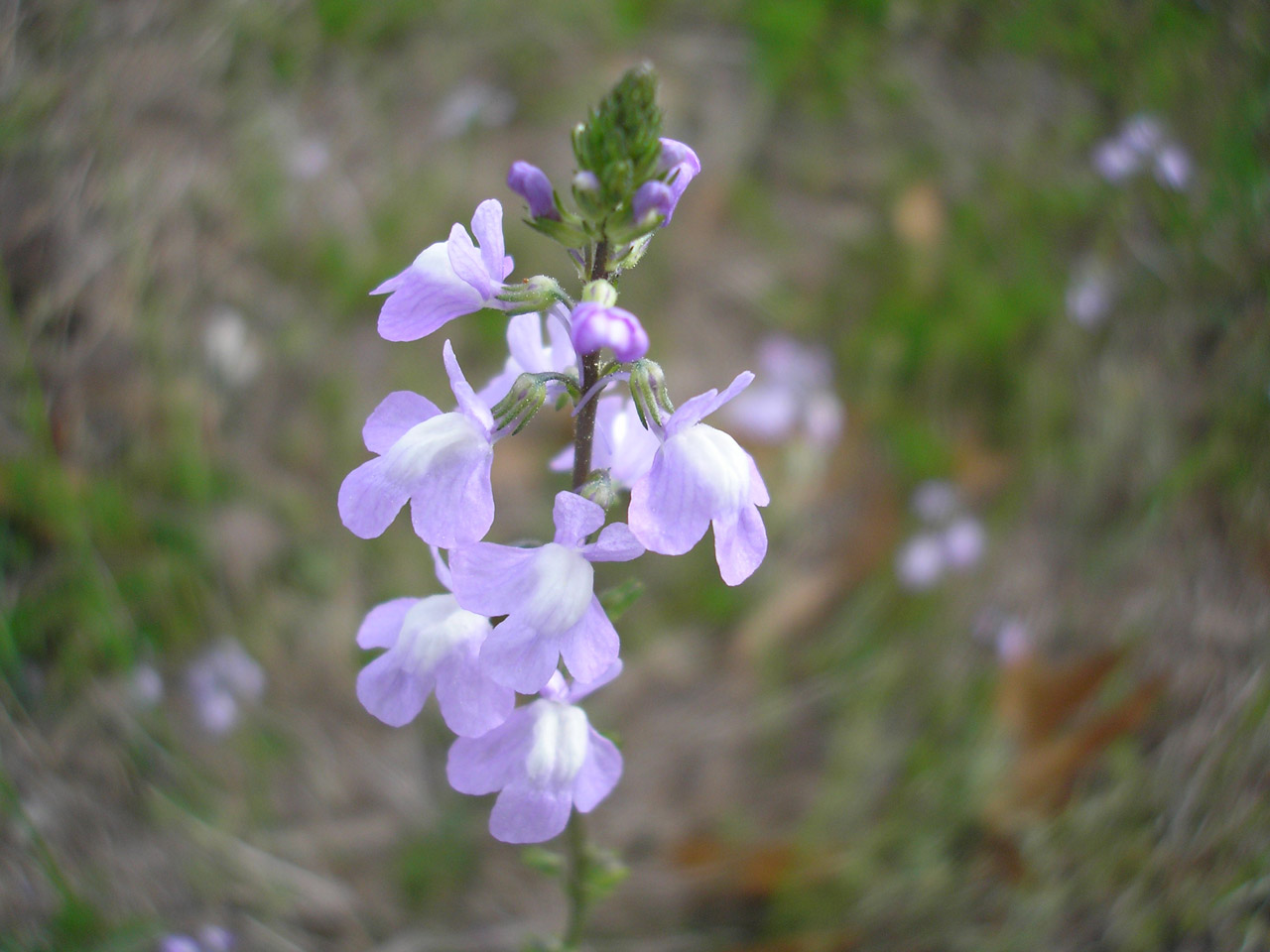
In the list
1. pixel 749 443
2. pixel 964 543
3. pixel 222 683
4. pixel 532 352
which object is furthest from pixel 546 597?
pixel 964 543

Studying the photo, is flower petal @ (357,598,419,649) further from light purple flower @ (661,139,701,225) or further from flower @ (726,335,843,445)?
flower @ (726,335,843,445)

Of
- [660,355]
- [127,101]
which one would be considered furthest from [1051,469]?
[127,101]

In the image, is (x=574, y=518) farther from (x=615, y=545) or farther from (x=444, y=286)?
(x=444, y=286)

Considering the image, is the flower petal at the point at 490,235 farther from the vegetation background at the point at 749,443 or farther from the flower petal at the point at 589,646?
the vegetation background at the point at 749,443

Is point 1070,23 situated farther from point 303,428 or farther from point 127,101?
point 127,101

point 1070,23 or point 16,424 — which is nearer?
point 16,424

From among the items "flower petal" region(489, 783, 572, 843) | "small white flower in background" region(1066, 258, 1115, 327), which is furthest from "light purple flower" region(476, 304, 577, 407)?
"small white flower in background" region(1066, 258, 1115, 327)

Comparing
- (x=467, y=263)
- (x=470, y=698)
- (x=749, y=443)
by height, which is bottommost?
(x=470, y=698)
